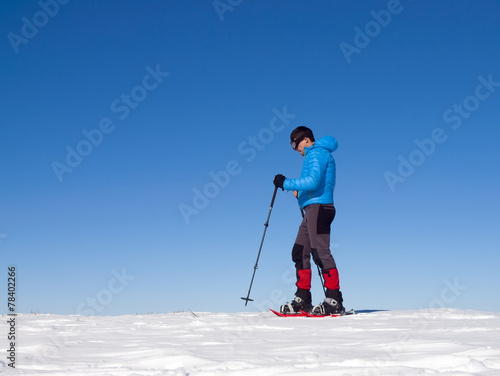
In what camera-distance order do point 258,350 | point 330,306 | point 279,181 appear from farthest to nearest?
point 279,181
point 330,306
point 258,350

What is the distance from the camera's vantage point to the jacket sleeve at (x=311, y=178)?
7.36 meters

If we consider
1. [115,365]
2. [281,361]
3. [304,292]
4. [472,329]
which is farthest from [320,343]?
[304,292]

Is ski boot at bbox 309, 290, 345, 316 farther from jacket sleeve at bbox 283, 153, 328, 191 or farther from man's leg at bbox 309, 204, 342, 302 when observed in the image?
jacket sleeve at bbox 283, 153, 328, 191

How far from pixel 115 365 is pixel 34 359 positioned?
697mm

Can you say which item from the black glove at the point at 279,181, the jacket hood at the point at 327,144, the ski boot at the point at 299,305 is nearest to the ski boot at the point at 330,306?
the ski boot at the point at 299,305

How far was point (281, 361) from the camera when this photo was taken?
10.5 ft

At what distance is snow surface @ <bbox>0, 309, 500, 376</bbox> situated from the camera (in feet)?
9.68

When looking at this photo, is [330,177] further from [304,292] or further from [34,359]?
[34,359]

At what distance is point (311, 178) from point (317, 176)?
0.10 m

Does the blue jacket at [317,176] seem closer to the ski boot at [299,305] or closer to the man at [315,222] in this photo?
the man at [315,222]

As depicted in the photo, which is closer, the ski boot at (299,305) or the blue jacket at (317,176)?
the blue jacket at (317,176)

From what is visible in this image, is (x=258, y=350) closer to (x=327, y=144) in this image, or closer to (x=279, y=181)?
(x=279, y=181)

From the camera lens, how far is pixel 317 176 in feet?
24.2

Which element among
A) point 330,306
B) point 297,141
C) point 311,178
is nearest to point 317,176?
point 311,178
